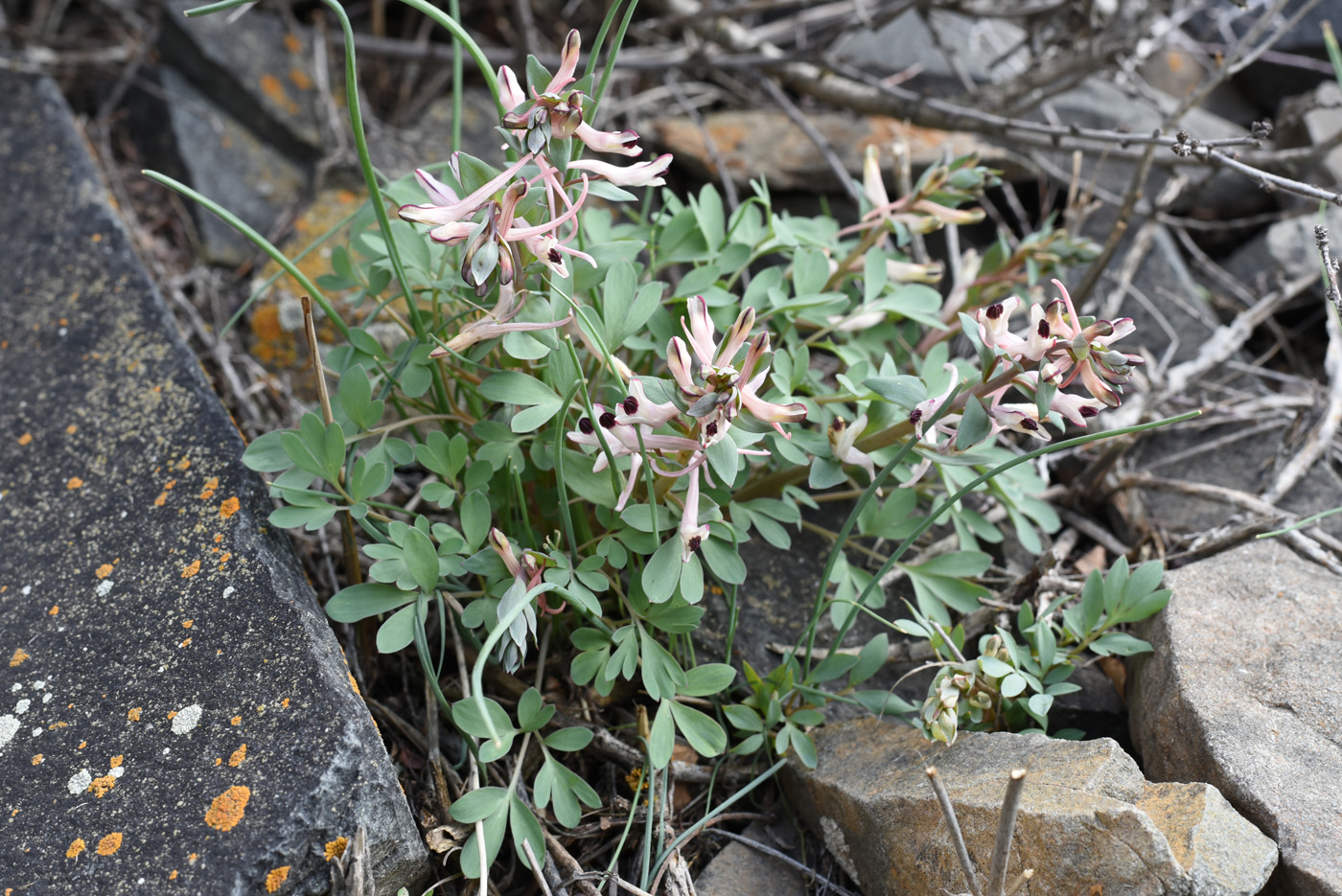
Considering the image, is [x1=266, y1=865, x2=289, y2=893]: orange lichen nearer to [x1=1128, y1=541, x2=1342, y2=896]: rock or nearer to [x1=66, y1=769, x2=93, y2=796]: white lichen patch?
[x1=66, y1=769, x2=93, y2=796]: white lichen patch

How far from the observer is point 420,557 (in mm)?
1352

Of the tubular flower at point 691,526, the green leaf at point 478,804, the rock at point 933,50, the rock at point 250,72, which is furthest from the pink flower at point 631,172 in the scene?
the rock at point 933,50

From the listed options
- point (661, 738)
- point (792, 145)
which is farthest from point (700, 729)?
point (792, 145)

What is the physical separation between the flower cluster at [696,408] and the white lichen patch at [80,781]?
85cm

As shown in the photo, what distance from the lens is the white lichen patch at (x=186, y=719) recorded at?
133 centimetres

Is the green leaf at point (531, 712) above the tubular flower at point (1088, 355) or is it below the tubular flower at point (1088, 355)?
below

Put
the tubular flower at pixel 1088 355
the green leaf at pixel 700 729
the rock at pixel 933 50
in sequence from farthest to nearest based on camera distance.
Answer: the rock at pixel 933 50 < the green leaf at pixel 700 729 < the tubular flower at pixel 1088 355

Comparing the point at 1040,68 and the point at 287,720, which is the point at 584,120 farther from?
the point at 1040,68

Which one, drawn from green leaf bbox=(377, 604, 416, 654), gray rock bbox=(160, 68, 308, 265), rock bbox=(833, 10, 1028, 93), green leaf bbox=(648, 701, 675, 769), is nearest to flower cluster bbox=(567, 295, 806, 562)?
green leaf bbox=(648, 701, 675, 769)

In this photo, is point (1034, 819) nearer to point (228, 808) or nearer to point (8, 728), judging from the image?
point (228, 808)

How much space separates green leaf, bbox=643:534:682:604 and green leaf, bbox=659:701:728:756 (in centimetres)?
20

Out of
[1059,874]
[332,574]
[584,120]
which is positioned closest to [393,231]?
[584,120]

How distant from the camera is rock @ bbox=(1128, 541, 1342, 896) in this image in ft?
4.22

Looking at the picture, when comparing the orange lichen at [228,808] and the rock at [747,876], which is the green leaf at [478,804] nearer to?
A: the orange lichen at [228,808]
